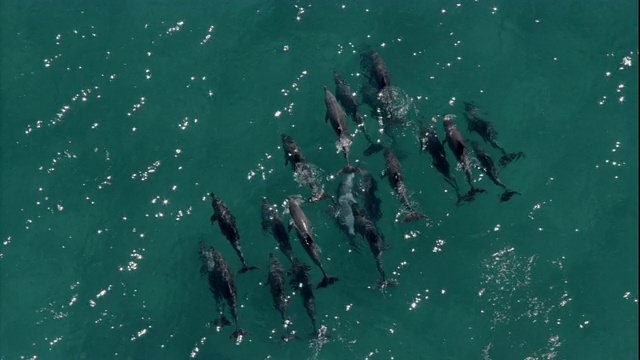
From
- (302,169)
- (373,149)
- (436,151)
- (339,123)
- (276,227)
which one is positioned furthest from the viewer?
(373,149)

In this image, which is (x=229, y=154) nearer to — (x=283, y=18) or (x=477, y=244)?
(x=283, y=18)

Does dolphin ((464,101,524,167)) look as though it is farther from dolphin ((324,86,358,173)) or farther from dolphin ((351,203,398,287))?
dolphin ((351,203,398,287))

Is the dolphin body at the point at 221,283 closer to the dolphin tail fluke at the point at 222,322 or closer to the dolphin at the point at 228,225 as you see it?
the dolphin tail fluke at the point at 222,322

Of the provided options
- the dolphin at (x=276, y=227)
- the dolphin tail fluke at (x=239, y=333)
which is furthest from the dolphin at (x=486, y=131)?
the dolphin tail fluke at (x=239, y=333)

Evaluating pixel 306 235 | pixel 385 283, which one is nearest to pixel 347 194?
pixel 306 235

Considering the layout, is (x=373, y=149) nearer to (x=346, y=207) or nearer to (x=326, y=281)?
(x=346, y=207)

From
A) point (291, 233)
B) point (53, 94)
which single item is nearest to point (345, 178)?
point (291, 233)
